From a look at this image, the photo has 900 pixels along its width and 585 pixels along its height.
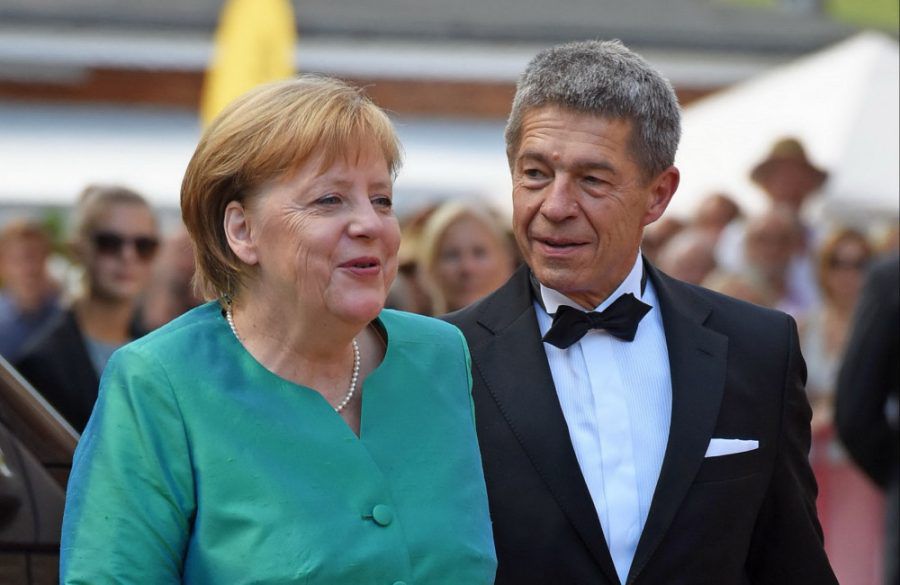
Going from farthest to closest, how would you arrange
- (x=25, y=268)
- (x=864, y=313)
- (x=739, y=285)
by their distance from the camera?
(x=25, y=268), (x=739, y=285), (x=864, y=313)

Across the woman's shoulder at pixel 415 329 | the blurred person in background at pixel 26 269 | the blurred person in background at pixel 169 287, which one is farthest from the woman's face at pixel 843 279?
the woman's shoulder at pixel 415 329

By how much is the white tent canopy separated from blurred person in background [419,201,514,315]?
3247 millimetres

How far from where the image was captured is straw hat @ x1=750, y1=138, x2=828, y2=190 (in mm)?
9961

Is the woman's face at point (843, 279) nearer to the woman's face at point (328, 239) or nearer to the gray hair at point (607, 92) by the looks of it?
the gray hair at point (607, 92)

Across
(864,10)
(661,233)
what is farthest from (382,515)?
(864,10)

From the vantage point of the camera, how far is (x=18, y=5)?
68.3 ft

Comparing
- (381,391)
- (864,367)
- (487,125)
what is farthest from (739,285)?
(487,125)

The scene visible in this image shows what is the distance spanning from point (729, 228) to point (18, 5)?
43.8ft

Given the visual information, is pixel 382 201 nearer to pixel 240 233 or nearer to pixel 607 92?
pixel 240 233

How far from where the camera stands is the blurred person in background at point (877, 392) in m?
6.19

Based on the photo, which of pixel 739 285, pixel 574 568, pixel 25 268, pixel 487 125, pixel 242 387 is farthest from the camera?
pixel 487 125

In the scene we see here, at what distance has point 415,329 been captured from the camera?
3.24 metres

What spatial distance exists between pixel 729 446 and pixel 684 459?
0.51 ft

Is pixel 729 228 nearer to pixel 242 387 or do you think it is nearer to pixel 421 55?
pixel 242 387
